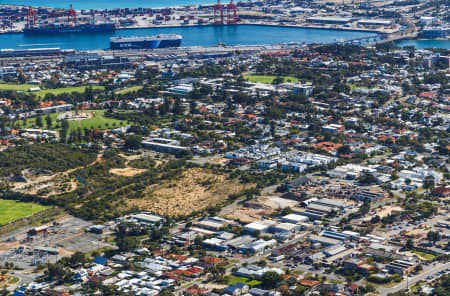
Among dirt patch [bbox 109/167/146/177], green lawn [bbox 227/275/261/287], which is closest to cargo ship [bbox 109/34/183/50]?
dirt patch [bbox 109/167/146/177]

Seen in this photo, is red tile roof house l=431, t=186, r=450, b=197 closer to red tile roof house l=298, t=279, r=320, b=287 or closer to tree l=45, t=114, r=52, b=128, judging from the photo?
red tile roof house l=298, t=279, r=320, b=287

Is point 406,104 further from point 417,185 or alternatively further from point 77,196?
point 77,196

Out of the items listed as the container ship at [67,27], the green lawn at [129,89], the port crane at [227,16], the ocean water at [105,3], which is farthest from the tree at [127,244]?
the ocean water at [105,3]

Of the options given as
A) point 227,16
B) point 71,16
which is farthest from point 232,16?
point 71,16

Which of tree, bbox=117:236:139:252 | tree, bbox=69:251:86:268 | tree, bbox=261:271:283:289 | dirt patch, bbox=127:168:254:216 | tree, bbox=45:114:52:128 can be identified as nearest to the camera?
tree, bbox=261:271:283:289

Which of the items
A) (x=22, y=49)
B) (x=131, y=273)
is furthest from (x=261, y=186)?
(x=22, y=49)

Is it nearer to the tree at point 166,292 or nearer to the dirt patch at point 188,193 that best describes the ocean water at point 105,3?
the dirt patch at point 188,193
